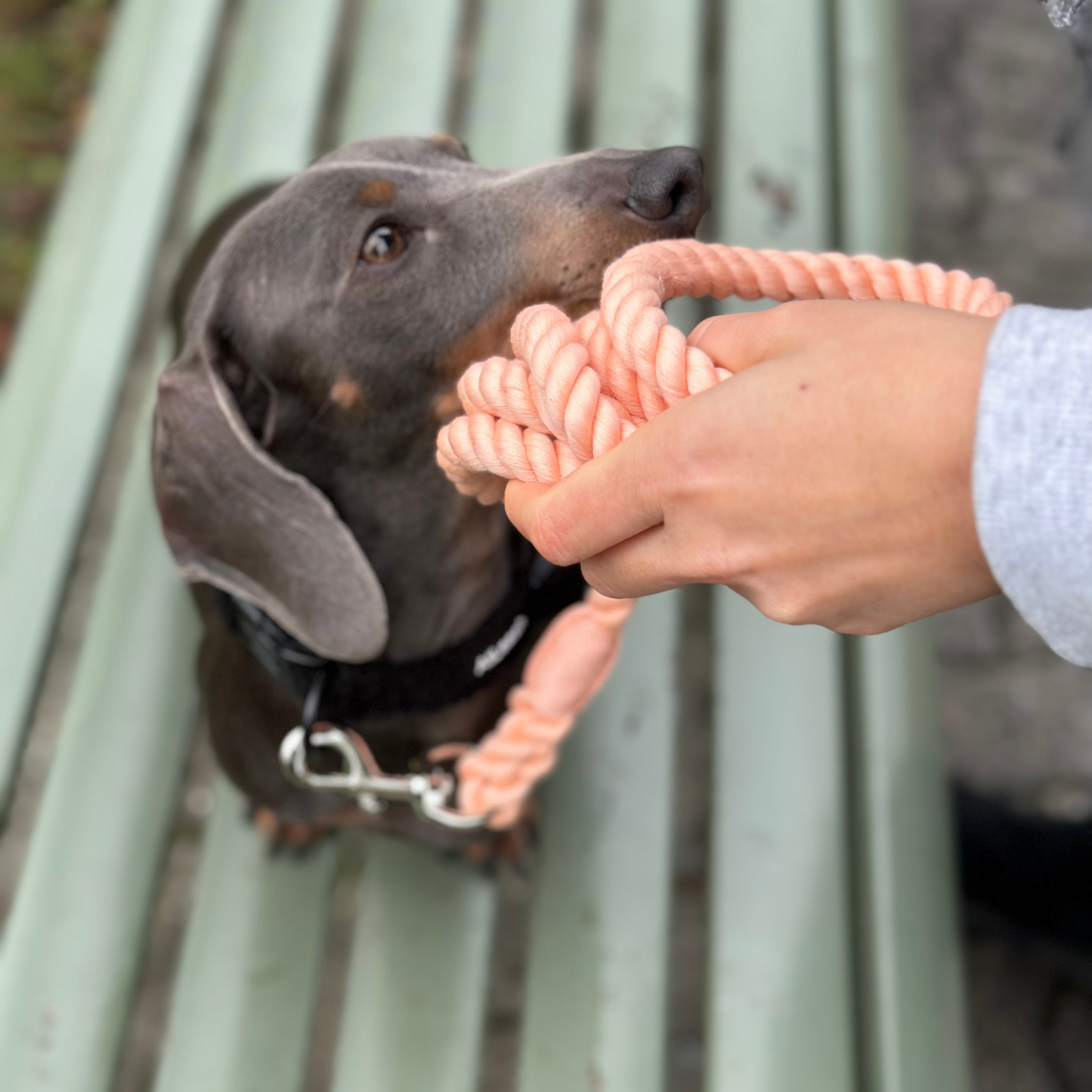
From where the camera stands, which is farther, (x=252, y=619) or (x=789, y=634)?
(x=789, y=634)

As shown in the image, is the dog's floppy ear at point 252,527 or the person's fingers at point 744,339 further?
the dog's floppy ear at point 252,527

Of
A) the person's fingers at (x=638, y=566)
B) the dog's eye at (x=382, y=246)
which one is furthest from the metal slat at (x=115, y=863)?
the person's fingers at (x=638, y=566)

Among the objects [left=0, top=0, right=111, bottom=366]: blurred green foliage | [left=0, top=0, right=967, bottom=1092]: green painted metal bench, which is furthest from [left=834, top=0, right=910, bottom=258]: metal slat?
[left=0, top=0, right=111, bottom=366]: blurred green foliage

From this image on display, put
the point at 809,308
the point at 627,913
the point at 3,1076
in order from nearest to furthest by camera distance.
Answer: the point at 809,308 → the point at 3,1076 → the point at 627,913

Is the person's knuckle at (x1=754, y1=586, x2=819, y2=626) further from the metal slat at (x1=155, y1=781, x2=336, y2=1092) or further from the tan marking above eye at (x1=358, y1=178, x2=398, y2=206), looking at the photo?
the metal slat at (x1=155, y1=781, x2=336, y2=1092)

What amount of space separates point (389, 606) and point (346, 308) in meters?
0.45

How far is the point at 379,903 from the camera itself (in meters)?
1.90

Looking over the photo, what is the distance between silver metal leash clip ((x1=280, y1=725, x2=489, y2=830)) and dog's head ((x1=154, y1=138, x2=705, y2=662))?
16 centimetres

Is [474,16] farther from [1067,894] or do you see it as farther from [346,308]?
[1067,894]

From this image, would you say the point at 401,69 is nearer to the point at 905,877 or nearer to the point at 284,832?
the point at 284,832

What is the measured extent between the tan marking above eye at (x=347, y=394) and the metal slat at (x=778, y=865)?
87 centimetres

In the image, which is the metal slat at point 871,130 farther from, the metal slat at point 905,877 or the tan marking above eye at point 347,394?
the tan marking above eye at point 347,394


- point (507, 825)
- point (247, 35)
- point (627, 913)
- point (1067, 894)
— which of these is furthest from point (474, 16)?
point (1067, 894)

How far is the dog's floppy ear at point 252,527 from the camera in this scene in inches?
57.7
